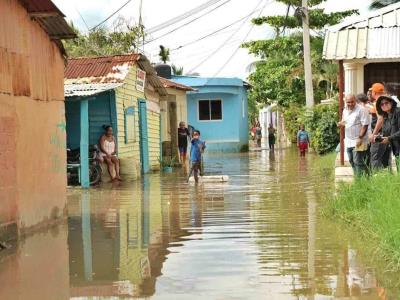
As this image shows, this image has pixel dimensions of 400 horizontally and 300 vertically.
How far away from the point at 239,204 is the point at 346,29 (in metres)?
5.37

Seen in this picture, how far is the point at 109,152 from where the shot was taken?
1783cm

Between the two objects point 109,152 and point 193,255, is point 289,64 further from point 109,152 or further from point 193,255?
point 193,255

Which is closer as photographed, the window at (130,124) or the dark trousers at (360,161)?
the dark trousers at (360,161)

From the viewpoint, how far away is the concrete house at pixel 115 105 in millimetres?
18250

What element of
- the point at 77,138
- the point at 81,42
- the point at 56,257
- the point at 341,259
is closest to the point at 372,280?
the point at 341,259

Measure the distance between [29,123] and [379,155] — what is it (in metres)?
5.22

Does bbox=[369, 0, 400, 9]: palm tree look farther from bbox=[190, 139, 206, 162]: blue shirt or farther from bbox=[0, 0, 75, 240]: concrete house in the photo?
bbox=[0, 0, 75, 240]: concrete house

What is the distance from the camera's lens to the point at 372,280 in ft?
20.1

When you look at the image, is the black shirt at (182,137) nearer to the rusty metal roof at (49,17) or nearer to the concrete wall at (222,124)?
the concrete wall at (222,124)

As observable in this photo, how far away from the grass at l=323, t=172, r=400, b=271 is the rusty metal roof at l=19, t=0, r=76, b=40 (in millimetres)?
4683

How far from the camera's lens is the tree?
35.8m

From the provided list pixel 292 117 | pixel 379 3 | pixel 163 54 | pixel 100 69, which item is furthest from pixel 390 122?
pixel 163 54

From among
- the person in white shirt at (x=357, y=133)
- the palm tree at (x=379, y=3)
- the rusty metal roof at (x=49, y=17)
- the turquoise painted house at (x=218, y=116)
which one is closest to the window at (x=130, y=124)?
the rusty metal roof at (x=49, y=17)

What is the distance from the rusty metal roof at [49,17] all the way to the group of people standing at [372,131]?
4583 millimetres
